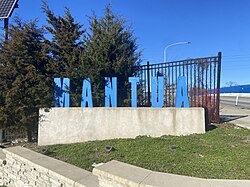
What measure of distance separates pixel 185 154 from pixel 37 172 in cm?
296

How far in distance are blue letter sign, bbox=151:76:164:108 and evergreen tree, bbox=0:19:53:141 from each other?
3.58 meters

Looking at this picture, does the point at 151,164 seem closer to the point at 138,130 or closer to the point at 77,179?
the point at 77,179

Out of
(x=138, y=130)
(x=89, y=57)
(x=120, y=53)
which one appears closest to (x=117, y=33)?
(x=120, y=53)

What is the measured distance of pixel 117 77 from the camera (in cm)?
686

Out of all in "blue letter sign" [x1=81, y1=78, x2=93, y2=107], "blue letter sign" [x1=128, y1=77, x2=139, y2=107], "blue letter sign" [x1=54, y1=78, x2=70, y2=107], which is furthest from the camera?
"blue letter sign" [x1=54, y1=78, x2=70, y2=107]

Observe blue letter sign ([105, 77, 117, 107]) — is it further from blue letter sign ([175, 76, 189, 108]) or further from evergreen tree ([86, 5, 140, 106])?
blue letter sign ([175, 76, 189, 108])

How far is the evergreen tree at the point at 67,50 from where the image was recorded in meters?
6.87

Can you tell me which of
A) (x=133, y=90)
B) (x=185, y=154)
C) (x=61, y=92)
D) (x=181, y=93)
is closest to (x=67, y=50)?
(x=61, y=92)

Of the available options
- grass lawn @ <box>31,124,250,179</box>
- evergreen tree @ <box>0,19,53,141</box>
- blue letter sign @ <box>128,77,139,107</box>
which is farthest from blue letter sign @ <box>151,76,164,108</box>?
evergreen tree @ <box>0,19,53,141</box>

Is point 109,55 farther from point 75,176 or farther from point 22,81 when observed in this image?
point 75,176

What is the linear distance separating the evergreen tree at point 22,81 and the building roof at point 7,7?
2288 millimetres

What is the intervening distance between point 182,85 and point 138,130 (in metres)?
1.97

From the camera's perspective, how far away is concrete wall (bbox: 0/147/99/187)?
311 centimetres

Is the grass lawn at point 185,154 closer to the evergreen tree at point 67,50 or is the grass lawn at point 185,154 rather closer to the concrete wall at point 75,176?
the concrete wall at point 75,176
